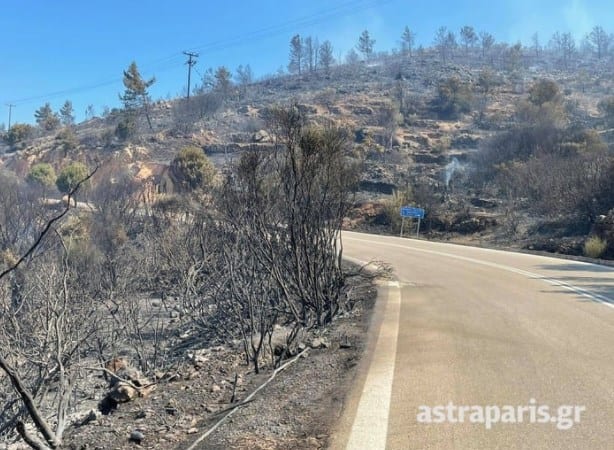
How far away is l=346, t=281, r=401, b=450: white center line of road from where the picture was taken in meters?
4.16

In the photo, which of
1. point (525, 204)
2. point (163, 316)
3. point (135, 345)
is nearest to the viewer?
point (135, 345)

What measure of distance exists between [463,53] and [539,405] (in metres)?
140

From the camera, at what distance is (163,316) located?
16859 millimetres

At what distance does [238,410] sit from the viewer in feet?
16.1

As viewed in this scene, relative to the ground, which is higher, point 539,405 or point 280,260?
point 280,260

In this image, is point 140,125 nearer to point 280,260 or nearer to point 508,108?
point 508,108

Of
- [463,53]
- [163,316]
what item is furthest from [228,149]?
[463,53]

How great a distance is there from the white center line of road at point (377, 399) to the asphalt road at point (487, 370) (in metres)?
0.01

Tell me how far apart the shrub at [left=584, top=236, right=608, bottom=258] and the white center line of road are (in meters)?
18.3

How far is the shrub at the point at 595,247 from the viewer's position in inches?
916

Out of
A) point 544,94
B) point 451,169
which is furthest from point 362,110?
point 451,169

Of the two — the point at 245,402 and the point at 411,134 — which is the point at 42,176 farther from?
the point at 245,402

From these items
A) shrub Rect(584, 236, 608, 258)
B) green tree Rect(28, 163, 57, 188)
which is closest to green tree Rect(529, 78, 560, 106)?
shrub Rect(584, 236, 608, 258)

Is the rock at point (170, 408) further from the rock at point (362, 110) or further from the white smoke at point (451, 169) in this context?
the rock at point (362, 110)
